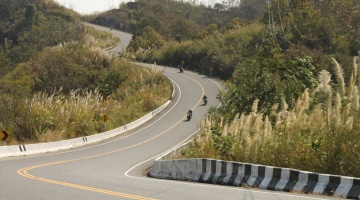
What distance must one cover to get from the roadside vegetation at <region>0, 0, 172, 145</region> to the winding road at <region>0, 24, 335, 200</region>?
2502 mm

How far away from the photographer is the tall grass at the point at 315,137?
934 cm

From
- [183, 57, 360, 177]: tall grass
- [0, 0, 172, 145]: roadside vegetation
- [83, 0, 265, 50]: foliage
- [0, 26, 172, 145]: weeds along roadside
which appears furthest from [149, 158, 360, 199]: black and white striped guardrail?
[83, 0, 265, 50]: foliage

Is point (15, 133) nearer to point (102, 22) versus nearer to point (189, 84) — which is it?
point (189, 84)

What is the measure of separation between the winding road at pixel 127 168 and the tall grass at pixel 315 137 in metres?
1.27

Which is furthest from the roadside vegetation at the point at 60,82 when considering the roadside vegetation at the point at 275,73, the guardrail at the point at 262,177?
the guardrail at the point at 262,177

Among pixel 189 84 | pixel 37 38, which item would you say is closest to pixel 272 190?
pixel 189 84

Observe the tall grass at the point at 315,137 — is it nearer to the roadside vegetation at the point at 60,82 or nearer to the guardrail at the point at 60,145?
the guardrail at the point at 60,145

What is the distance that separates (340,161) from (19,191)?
7280 mm

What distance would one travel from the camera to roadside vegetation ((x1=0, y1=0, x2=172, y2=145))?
3020 cm

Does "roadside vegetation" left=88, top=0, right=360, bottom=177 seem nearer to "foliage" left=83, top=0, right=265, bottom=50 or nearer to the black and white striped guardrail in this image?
"foliage" left=83, top=0, right=265, bottom=50

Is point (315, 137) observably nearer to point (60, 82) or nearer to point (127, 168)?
point (127, 168)

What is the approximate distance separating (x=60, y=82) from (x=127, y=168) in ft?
128

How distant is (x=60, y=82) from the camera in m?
57.7

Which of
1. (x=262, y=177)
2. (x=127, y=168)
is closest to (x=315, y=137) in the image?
(x=262, y=177)
